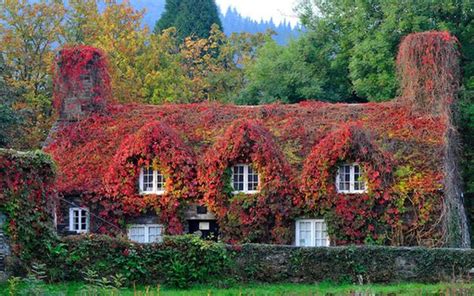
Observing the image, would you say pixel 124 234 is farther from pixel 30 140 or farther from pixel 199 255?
pixel 30 140

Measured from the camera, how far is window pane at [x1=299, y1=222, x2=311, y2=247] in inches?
1421

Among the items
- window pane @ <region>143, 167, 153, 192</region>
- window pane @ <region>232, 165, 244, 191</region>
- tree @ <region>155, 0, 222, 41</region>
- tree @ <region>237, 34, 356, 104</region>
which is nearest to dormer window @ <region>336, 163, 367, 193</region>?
window pane @ <region>232, 165, 244, 191</region>

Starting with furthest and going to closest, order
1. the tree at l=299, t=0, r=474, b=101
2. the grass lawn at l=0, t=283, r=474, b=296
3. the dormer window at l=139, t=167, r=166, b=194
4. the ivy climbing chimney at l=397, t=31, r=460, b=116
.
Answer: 1. the tree at l=299, t=0, r=474, b=101
2. the ivy climbing chimney at l=397, t=31, r=460, b=116
3. the dormer window at l=139, t=167, r=166, b=194
4. the grass lawn at l=0, t=283, r=474, b=296

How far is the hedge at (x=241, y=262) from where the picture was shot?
96.3ft

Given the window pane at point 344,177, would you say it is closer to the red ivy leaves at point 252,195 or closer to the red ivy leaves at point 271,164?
the red ivy leaves at point 271,164

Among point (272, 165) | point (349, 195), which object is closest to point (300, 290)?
point (349, 195)

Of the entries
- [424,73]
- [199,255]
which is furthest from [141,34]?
[199,255]

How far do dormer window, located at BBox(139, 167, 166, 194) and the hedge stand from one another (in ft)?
24.0

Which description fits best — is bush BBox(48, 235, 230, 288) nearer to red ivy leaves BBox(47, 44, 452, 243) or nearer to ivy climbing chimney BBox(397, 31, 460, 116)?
red ivy leaves BBox(47, 44, 452, 243)

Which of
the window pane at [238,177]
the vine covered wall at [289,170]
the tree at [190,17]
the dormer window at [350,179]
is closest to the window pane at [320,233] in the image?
the vine covered wall at [289,170]

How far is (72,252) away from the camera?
29.7 metres

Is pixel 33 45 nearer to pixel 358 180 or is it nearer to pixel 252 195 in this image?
pixel 252 195

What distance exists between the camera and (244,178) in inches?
1453

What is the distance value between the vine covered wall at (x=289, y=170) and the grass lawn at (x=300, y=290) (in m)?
6.47
